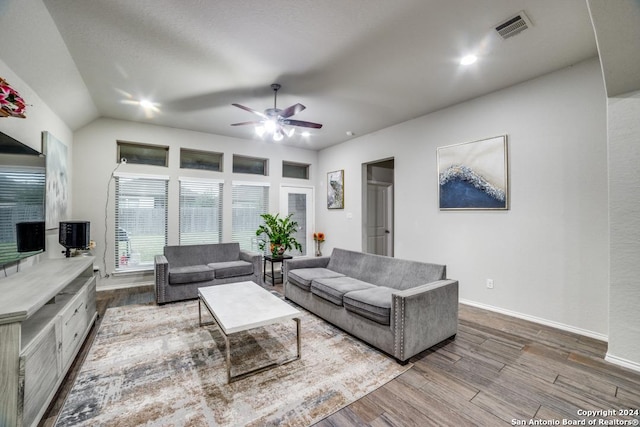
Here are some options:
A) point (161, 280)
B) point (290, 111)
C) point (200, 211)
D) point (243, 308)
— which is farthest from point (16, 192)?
point (200, 211)

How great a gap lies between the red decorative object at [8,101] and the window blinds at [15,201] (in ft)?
1.34

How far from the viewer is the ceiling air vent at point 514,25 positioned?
217 centimetres

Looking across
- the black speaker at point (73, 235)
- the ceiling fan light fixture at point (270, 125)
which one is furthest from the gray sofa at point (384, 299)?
the black speaker at point (73, 235)

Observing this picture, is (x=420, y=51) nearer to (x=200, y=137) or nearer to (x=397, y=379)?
(x=397, y=379)

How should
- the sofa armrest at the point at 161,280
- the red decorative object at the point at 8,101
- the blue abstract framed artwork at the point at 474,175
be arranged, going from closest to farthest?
→ the red decorative object at the point at 8,101
the blue abstract framed artwork at the point at 474,175
the sofa armrest at the point at 161,280

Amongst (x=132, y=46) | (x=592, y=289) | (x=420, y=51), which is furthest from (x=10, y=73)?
(x=592, y=289)

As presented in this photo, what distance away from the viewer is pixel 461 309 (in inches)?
140

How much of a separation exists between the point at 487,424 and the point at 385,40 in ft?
9.89

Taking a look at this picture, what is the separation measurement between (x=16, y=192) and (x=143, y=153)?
2916 millimetres

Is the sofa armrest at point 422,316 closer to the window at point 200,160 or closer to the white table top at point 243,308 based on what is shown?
the white table top at point 243,308

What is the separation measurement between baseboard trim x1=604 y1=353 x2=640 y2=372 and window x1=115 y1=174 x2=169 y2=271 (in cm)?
594

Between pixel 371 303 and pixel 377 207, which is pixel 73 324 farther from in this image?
pixel 377 207

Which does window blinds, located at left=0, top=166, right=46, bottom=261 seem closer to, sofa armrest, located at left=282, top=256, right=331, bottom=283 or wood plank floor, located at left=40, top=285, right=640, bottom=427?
wood plank floor, located at left=40, top=285, right=640, bottom=427

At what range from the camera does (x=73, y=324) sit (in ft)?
7.42
